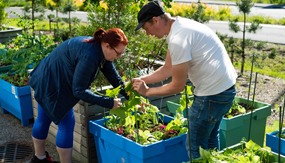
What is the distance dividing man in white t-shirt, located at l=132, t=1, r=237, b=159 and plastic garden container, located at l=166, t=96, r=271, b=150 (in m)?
0.62

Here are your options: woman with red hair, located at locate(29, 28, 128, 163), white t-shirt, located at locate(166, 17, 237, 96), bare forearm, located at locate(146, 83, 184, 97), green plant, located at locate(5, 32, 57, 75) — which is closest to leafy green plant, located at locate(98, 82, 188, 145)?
woman with red hair, located at locate(29, 28, 128, 163)

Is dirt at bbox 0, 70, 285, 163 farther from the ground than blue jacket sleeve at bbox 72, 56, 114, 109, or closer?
closer

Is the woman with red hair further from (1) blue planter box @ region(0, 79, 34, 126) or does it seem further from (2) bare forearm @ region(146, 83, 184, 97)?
(1) blue planter box @ region(0, 79, 34, 126)

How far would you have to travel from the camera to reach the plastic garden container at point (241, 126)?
2527 millimetres

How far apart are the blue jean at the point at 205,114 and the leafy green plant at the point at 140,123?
38cm

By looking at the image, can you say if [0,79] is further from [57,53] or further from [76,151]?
[57,53]

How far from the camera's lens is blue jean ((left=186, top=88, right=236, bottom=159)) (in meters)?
1.87

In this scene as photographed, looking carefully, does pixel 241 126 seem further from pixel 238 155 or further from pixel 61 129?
pixel 61 129

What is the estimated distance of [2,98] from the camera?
4.03 metres

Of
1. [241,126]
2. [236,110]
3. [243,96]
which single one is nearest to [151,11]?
[241,126]

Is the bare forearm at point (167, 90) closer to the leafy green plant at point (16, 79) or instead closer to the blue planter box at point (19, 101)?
the blue planter box at point (19, 101)

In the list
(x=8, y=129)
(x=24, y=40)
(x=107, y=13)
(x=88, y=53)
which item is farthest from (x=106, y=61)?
(x=24, y=40)

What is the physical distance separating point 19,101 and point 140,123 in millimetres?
1728

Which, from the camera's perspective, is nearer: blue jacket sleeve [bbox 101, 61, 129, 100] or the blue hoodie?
the blue hoodie
